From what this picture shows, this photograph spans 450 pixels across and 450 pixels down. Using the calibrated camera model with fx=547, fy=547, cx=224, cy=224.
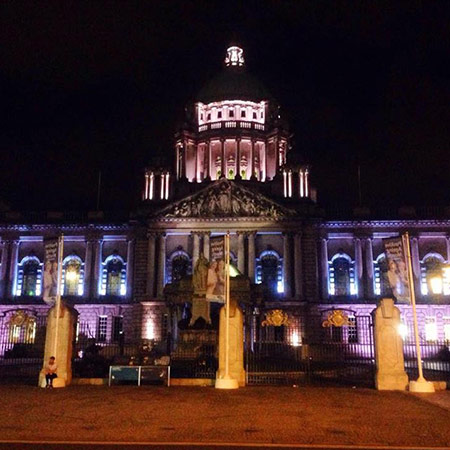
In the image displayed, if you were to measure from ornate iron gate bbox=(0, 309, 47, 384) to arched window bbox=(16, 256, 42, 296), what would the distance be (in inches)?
100

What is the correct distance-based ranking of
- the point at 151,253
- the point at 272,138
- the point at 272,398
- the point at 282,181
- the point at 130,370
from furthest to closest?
the point at 272,138, the point at 282,181, the point at 151,253, the point at 130,370, the point at 272,398

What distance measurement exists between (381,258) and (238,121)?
958 inches

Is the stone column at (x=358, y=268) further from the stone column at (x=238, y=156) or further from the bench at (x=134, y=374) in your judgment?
the bench at (x=134, y=374)

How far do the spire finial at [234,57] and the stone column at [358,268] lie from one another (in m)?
34.9

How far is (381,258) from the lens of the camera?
56312 millimetres

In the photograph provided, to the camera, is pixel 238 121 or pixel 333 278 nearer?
pixel 333 278

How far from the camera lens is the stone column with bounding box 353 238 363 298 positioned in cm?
5571

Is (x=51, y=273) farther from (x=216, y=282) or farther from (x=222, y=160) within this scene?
(x=222, y=160)

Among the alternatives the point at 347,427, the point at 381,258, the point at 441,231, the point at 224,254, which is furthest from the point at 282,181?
the point at 347,427

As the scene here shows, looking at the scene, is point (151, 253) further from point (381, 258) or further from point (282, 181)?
point (381, 258)

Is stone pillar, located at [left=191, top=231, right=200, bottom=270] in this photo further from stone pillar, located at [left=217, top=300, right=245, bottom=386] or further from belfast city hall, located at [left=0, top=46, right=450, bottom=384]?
stone pillar, located at [left=217, top=300, right=245, bottom=386]

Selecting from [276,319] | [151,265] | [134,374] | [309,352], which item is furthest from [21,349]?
[276,319]

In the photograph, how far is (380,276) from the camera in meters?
56.2

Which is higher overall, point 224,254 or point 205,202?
point 205,202
